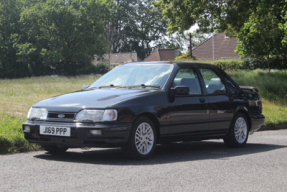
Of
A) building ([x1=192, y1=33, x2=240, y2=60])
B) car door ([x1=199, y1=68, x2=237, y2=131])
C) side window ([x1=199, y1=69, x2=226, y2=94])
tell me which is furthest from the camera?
building ([x1=192, y1=33, x2=240, y2=60])

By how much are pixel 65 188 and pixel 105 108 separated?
6.27 ft

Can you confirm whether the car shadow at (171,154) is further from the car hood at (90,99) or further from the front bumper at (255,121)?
the car hood at (90,99)

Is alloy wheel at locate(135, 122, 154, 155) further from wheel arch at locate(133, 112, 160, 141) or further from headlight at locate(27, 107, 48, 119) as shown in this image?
headlight at locate(27, 107, 48, 119)

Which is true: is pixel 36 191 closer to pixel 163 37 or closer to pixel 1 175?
pixel 1 175

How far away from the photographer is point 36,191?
493 cm

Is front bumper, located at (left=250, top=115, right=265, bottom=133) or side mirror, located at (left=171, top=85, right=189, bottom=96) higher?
side mirror, located at (left=171, top=85, right=189, bottom=96)

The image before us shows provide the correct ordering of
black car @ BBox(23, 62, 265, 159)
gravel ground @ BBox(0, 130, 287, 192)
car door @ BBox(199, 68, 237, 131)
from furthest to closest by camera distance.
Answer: car door @ BBox(199, 68, 237, 131) < black car @ BBox(23, 62, 265, 159) < gravel ground @ BBox(0, 130, 287, 192)

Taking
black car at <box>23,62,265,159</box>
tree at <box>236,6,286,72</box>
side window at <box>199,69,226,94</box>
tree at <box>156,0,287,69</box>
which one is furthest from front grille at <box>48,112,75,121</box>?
tree at <box>236,6,286,72</box>

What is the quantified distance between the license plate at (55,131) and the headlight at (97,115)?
0.81 ft

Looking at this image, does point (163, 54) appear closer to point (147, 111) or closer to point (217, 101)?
point (217, 101)

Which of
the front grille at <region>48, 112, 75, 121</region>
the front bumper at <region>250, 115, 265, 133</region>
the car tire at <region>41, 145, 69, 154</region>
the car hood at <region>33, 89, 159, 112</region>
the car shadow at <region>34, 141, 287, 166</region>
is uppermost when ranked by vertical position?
the car hood at <region>33, 89, 159, 112</region>

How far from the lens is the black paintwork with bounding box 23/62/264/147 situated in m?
6.75

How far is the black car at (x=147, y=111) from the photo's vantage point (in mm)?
6766

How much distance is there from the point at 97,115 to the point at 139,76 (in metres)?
1.67
